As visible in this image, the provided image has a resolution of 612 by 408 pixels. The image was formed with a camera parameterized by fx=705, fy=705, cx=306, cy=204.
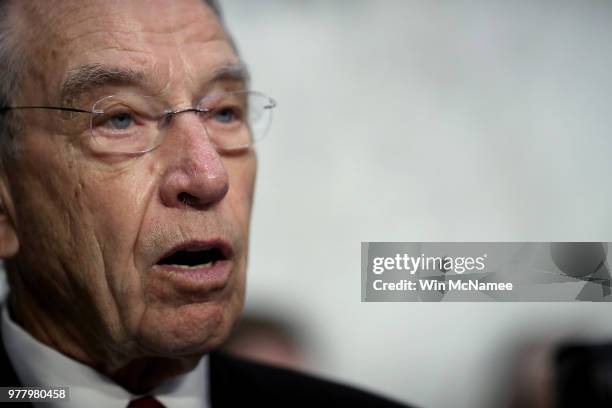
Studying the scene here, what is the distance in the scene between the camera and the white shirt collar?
1392 millimetres

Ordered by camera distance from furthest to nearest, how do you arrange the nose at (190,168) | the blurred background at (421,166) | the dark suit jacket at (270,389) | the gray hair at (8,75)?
the blurred background at (421,166) < the dark suit jacket at (270,389) < the gray hair at (8,75) < the nose at (190,168)

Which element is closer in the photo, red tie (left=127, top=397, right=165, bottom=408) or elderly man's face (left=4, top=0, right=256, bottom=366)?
elderly man's face (left=4, top=0, right=256, bottom=366)

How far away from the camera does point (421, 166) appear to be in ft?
8.29

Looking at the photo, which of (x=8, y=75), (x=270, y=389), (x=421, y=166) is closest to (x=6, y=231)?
(x=8, y=75)

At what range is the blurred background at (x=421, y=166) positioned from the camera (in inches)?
83.6

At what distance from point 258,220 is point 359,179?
0.41 m

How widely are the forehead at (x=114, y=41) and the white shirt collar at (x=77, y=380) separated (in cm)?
53

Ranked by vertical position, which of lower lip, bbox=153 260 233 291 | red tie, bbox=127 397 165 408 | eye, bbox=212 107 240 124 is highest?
eye, bbox=212 107 240 124

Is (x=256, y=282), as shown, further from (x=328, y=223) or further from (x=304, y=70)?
(x=304, y=70)

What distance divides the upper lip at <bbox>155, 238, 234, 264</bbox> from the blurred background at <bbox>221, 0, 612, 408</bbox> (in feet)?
2.55

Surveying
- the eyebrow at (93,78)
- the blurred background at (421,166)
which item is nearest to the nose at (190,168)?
the eyebrow at (93,78)

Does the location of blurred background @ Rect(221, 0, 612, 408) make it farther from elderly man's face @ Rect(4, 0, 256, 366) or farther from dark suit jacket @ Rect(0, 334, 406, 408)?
elderly man's face @ Rect(4, 0, 256, 366)

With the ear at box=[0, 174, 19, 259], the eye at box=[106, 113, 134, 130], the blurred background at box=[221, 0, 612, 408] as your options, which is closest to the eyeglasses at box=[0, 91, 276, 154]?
the eye at box=[106, 113, 134, 130]

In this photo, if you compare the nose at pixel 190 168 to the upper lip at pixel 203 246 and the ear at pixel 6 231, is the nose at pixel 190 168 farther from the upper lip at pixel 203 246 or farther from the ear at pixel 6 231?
the ear at pixel 6 231
